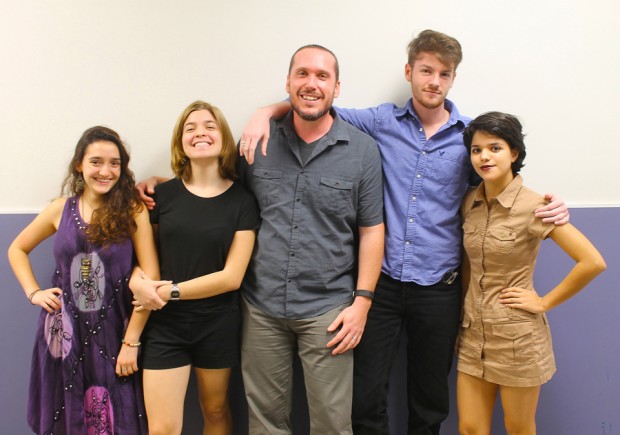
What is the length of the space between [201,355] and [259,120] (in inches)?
35.9

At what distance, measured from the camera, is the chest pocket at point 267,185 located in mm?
1709

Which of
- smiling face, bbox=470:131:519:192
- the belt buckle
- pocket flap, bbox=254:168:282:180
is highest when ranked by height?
smiling face, bbox=470:131:519:192

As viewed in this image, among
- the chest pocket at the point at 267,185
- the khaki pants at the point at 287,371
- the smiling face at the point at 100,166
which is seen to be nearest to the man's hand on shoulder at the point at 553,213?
the khaki pants at the point at 287,371

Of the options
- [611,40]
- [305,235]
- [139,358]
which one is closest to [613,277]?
[611,40]

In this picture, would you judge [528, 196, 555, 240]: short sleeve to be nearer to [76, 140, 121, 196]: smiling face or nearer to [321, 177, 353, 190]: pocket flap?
[321, 177, 353, 190]: pocket flap

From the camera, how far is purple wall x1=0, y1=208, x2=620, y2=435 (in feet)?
6.53

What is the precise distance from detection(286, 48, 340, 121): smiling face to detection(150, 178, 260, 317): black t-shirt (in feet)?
1.34

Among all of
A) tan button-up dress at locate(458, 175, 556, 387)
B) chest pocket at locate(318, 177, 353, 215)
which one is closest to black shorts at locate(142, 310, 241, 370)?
chest pocket at locate(318, 177, 353, 215)

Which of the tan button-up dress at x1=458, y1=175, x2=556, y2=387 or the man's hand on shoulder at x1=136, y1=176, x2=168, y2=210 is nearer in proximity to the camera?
the tan button-up dress at x1=458, y1=175, x2=556, y2=387

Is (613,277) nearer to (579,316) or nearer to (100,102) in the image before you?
(579,316)

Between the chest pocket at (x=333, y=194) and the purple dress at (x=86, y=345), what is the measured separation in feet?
2.44

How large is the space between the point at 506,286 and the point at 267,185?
96cm

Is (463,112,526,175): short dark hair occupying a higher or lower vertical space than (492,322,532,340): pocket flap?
higher

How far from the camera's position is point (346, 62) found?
198 cm
